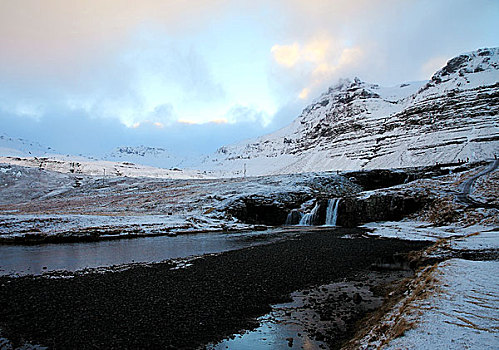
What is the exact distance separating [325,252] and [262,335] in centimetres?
1282

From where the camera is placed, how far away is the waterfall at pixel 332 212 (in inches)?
1644

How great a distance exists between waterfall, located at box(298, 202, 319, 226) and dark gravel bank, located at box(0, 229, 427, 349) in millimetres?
26364

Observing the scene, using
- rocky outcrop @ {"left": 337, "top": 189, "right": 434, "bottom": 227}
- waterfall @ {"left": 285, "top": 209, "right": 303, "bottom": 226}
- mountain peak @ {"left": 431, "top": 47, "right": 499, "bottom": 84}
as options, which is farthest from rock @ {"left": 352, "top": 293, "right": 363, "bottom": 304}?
mountain peak @ {"left": 431, "top": 47, "right": 499, "bottom": 84}

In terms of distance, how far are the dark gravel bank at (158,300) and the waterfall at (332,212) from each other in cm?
2444

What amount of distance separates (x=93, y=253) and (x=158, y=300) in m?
14.1

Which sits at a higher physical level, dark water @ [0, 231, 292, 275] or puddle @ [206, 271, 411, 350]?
puddle @ [206, 271, 411, 350]

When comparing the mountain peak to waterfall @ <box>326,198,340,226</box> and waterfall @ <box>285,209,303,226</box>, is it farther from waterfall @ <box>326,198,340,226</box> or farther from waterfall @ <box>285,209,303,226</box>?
waterfall @ <box>285,209,303,226</box>

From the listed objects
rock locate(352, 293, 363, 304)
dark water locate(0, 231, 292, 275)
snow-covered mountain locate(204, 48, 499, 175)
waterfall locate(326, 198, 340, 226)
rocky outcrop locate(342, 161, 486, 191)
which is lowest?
dark water locate(0, 231, 292, 275)

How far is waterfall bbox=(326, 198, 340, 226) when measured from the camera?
4175cm

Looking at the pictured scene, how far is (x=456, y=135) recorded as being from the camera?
95812 mm

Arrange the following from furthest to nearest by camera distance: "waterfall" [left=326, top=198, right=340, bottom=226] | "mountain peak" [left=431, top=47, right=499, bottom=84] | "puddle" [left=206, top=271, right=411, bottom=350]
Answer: "mountain peak" [left=431, top=47, right=499, bottom=84] → "waterfall" [left=326, top=198, right=340, bottom=226] → "puddle" [left=206, top=271, right=411, bottom=350]

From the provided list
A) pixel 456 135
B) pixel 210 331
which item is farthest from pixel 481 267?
pixel 456 135

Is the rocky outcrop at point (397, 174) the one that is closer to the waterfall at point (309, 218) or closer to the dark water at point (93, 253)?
the waterfall at point (309, 218)

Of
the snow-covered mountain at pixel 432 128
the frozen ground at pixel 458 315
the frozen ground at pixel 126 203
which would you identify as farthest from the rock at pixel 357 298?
the snow-covered mountain at pixel 432 128
